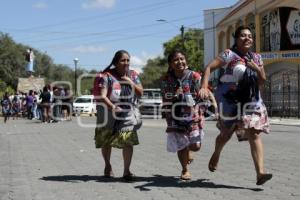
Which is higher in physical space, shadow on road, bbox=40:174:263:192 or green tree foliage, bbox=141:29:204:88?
green tree foliage, bbox=141:29:204:88

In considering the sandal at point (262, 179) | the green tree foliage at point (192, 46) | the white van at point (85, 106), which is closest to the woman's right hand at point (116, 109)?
the sandal at point (262, 179)

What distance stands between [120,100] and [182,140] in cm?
96

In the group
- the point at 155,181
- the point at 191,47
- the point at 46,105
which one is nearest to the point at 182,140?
the point at 155,181

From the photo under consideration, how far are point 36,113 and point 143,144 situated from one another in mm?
20175

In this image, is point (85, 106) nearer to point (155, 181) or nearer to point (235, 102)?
point (155, 181)

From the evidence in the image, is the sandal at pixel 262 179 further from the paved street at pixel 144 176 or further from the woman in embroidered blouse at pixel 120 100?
the woman in embroidered blouse at pixel 120 100

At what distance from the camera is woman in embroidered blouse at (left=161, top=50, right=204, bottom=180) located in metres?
7.14

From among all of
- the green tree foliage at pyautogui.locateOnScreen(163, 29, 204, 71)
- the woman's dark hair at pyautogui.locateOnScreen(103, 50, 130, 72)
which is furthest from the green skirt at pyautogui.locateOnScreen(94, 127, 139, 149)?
the green tree foliage at pyautogui.locateOnScreen(163, 29, 204, 71)

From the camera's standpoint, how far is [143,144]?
1298 cm

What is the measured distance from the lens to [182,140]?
7.19 metres

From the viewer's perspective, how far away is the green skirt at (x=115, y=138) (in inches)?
289

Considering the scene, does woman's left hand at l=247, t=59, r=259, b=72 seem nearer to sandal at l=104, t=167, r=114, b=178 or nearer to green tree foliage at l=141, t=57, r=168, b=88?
sandal at l=104, t=167, r=114, b=178

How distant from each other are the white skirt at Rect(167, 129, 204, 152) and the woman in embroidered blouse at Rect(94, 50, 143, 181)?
47 cm

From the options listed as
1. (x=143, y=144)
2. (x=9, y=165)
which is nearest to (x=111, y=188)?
(x=9, y=165)
